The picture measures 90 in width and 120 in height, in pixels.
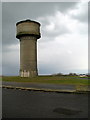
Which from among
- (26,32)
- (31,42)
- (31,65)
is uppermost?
(26,32)

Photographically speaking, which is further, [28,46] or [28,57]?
[28,46]

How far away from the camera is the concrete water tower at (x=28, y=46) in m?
40.5

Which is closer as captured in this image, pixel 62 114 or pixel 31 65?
pixel 62 114

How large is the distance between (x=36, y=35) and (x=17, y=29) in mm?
6355

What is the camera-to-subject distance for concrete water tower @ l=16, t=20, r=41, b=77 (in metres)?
40.5

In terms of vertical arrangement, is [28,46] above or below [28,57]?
above

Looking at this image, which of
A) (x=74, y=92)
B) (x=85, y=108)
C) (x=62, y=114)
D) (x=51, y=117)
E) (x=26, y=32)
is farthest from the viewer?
(x=26, y=32)

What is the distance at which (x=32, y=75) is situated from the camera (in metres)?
41.2

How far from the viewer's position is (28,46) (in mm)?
40906

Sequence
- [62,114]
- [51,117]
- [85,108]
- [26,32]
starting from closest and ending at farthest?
[51,117] < [62,114] < [85,108] < [26,32]

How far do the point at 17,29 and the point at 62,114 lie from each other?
3861 centimetres

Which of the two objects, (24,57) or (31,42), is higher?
(31,42)

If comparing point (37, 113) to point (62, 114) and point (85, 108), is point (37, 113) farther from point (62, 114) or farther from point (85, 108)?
point (85, 108)

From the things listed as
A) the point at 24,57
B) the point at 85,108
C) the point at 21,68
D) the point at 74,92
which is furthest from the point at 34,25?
the point at 85,108
